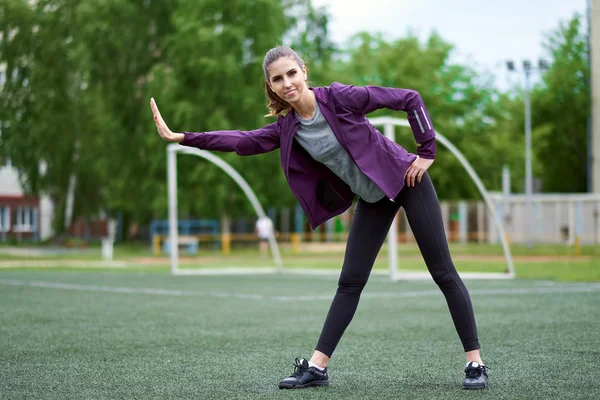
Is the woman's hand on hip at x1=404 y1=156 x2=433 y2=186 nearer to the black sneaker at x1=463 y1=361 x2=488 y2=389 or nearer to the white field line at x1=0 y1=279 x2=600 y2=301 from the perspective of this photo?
the black sneaker at x1=463 y1=361 x2=488 y2=389

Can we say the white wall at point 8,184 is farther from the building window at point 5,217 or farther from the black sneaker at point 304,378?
the black sneaker at point 304,378

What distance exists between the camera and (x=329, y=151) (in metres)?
4.56

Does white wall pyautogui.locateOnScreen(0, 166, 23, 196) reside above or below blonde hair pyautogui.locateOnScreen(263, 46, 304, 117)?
above

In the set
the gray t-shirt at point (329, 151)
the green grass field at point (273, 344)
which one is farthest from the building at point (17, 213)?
the gray t-shirt at point (329, 151)

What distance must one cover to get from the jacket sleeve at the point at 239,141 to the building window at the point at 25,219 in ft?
169

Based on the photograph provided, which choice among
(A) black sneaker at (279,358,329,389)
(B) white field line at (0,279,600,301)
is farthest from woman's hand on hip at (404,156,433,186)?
(B) white field line at (0,279,600,301)

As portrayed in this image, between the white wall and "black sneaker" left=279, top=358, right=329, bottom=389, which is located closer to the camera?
"black sneaker" left=279, top=358, right=329, bottom=389

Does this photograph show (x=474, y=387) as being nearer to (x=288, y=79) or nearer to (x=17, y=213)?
(x=288, y=79)

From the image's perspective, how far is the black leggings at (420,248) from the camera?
475 cm

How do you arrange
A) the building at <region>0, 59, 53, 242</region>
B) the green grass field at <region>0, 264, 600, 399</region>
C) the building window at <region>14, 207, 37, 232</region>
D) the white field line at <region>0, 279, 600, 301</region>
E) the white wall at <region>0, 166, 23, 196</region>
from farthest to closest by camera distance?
the white wall at <region>0, 166, 23, 196</region>, the building window at <region>14, 207, 37, 232</region>, the building at <region>0, 59, 53, 242</region>, the white field line at <region>0, 279, 600, 301</region>, the green grass field at <region>0, 264, 600, 399</region>

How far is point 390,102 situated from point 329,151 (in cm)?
39

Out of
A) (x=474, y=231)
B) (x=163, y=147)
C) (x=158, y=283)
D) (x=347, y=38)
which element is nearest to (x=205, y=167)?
(x=163, y=147)

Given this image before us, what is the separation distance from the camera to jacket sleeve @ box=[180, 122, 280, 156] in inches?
188

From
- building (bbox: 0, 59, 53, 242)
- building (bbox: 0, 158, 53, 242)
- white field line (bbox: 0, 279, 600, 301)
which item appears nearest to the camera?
white field line (bbox: 0, 279, 600, 301)
